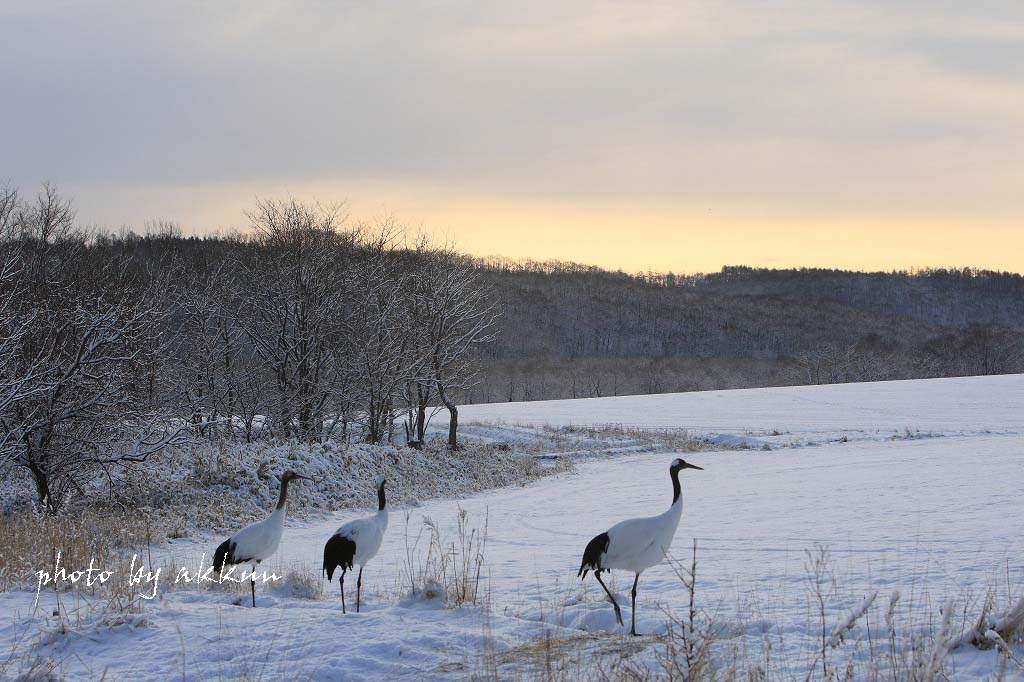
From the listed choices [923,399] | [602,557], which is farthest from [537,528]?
[923,399]

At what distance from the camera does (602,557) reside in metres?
8.09

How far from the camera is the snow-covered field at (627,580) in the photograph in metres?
6.40

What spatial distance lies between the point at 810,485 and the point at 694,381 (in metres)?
92.7

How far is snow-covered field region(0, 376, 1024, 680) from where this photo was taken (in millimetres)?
6402

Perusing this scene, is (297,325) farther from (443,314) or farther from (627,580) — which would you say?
(627,580)

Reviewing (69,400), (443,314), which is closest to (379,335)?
(443,314)

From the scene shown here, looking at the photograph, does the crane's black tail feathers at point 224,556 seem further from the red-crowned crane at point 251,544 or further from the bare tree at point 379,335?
the bare tree at point 379,335

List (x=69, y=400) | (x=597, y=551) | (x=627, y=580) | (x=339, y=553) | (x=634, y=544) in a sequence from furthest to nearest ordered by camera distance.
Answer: (x=69, y=400), (x=627, y=580), (x=339, y=553), (x=597, y=551), (x=634, y=544)

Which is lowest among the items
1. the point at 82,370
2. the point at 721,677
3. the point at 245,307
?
the point at 721,677

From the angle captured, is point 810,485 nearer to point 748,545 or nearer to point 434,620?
point 748,545

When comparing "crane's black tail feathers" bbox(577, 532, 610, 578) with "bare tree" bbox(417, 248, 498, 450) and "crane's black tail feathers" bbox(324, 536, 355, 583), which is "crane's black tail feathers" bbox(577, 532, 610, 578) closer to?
"crane's black tail feathers" bbox(324, 536, 355, 583)

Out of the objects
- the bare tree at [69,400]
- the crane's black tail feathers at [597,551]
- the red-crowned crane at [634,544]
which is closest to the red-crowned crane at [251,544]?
the crane's black tail feathers at [597,551]

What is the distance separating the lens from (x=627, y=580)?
35.7ft

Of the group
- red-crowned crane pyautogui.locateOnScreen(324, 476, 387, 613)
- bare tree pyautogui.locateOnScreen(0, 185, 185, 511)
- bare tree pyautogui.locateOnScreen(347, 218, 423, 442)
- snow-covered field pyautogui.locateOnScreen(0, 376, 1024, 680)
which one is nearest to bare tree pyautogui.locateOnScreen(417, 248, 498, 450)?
bare tree pyautogui.locateOnScreen(347, 218, 423, 442)
